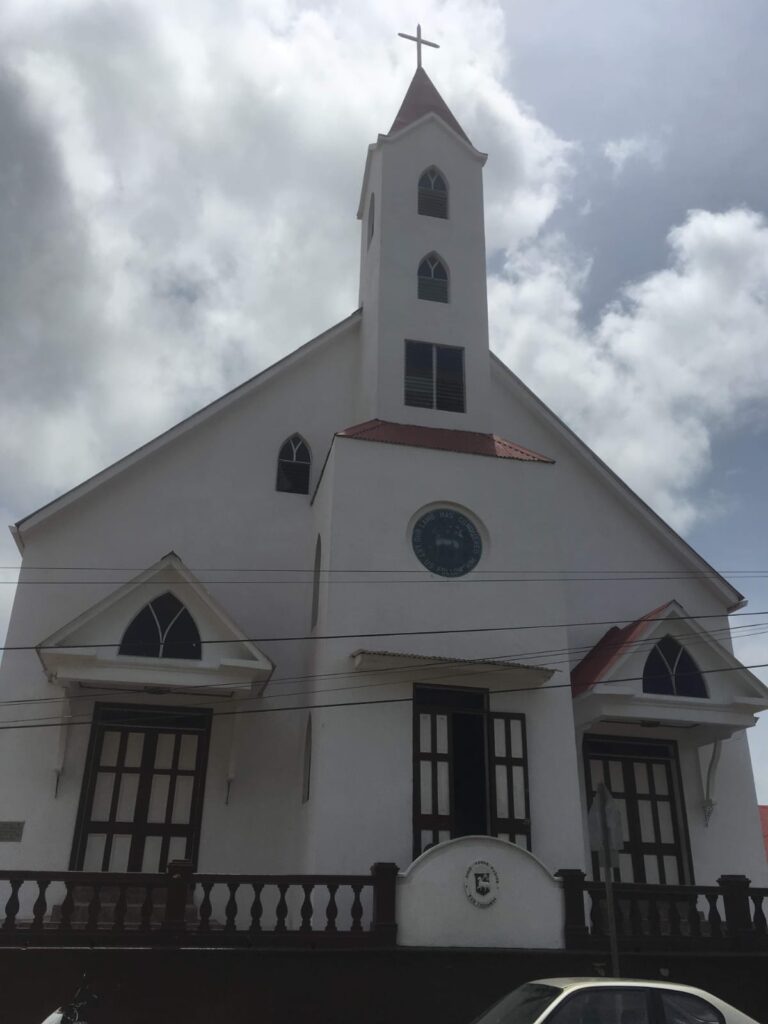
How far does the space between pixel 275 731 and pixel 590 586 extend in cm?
675

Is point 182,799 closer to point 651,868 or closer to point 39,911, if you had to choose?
point 39,911

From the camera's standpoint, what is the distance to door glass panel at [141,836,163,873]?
1405 centimetres

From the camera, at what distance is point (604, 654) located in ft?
52.2

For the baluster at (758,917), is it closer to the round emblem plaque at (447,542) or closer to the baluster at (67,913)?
the round emblem plaque at (447,542)

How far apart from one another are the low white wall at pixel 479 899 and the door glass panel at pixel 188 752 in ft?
16.0

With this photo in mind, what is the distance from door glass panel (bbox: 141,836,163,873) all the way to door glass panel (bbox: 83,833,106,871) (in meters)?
0.65

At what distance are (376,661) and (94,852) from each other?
535 centimetres

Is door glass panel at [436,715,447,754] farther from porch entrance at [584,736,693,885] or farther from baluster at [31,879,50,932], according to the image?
baluster at [31,879,50,932]

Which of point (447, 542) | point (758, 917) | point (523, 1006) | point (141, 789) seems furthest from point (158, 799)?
point (758, 917)

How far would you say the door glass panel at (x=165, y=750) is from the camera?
14.7 m

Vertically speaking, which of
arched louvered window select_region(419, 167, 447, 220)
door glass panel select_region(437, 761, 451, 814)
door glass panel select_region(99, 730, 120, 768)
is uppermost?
arched louvered window select_region(419, 167, 447, 220)

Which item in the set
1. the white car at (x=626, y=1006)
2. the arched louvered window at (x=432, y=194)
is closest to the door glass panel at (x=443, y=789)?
the white car at (x=626, y=1006)

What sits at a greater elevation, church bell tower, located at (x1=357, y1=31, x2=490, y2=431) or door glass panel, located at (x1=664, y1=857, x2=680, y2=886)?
church bell tower, located at (x1=357, y1=31, x2=490, y2=431)

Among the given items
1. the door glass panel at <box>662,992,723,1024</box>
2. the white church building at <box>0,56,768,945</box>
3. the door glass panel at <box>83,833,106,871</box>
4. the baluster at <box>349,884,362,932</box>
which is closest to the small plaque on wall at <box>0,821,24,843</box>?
the white church building at <box>0,56,768,945</box>
